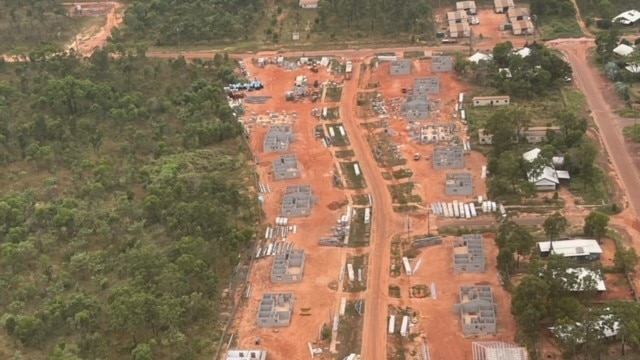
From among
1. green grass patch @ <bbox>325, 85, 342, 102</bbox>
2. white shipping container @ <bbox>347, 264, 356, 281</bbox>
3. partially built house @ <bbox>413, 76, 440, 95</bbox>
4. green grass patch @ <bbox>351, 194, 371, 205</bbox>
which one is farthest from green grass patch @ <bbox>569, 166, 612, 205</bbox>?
green grass patch @ <bbox>325, 85, 342, 102</bbox>

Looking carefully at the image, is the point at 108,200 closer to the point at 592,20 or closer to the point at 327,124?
the point at 327,124

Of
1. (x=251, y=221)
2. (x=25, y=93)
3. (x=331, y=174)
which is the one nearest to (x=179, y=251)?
(x=251, y=221)

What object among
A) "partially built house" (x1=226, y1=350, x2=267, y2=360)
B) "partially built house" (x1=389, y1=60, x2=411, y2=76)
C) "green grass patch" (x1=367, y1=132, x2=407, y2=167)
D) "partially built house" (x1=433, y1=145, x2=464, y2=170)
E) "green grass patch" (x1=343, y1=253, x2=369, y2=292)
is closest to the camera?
"partially built house" (x1=226, y1=350, x2=267, y2=360)

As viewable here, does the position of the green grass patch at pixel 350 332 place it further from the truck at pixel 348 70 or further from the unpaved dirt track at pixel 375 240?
the truck at pixel 348 70

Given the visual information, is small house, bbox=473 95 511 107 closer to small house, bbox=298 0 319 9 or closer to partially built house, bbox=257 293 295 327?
partially built house, bbox=257 293 295 327

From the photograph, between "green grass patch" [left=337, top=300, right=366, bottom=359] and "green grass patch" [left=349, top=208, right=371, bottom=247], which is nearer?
"green grass patch" [left=337, top=300, right=366, bottom=359]

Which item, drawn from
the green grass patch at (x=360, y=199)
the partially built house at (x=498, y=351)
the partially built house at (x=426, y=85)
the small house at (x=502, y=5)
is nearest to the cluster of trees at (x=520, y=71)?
the partially built house at (x=426, y=85)

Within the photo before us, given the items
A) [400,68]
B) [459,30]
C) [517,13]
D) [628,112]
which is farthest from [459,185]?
[517,13]
